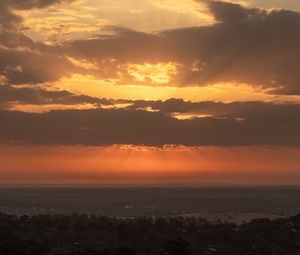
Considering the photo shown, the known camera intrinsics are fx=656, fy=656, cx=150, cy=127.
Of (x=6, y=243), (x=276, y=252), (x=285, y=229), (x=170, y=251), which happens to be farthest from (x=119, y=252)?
(x=285, y=229)

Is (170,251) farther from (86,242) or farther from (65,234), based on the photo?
(65,234)

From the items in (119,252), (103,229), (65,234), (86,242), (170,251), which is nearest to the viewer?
(119,252)

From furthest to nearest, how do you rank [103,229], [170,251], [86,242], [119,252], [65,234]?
[103,229] → [65,234] → [86,242] → [170,251] → [119,252]

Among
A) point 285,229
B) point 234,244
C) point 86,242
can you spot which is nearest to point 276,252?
point 234,244

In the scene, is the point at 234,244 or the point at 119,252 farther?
the point at 234,244

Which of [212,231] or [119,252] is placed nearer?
[119,252]

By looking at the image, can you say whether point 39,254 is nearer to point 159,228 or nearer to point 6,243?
point 6,243
